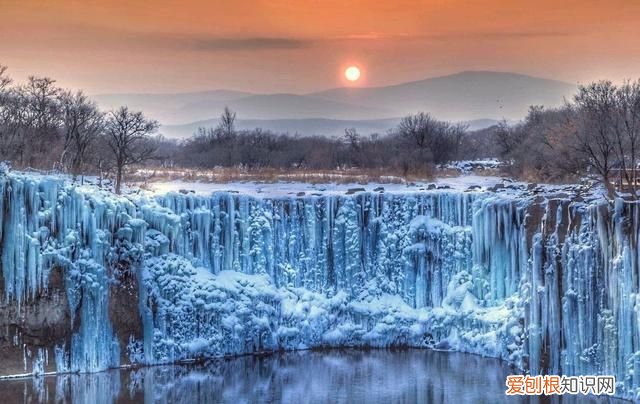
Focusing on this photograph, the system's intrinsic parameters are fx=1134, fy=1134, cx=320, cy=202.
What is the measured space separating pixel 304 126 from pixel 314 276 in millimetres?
33587

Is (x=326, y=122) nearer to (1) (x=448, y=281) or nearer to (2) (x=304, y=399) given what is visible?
(1) (x=448, y=281)

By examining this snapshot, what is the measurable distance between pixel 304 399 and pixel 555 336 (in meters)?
6.44

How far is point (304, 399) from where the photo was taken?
26.6 m

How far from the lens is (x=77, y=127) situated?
1598 inches

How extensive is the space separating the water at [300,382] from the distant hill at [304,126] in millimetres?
31118

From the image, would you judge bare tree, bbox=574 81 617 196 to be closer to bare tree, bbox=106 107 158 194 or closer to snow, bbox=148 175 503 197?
snow, bbox=148 175 503 197

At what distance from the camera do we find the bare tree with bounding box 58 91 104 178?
120 ft

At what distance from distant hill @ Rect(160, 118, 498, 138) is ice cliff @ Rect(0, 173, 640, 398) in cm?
2773

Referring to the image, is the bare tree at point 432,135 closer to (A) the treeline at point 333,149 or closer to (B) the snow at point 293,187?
(A) the treeline at point 333,149

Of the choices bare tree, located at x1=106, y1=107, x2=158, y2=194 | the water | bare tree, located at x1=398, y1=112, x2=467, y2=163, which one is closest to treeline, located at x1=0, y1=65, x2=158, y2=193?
bare tree, located at x1=106, y1=107, x2=158, y2=194

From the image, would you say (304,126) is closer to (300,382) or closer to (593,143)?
(593,143)

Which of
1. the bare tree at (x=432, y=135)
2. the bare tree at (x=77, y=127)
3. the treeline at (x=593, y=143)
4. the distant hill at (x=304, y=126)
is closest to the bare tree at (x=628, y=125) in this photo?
the treeline at (x=593, y=143)

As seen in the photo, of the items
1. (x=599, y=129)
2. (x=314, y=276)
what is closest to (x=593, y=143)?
(x=599, y=129)

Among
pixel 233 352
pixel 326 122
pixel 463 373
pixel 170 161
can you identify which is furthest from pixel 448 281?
pixel 326 122
